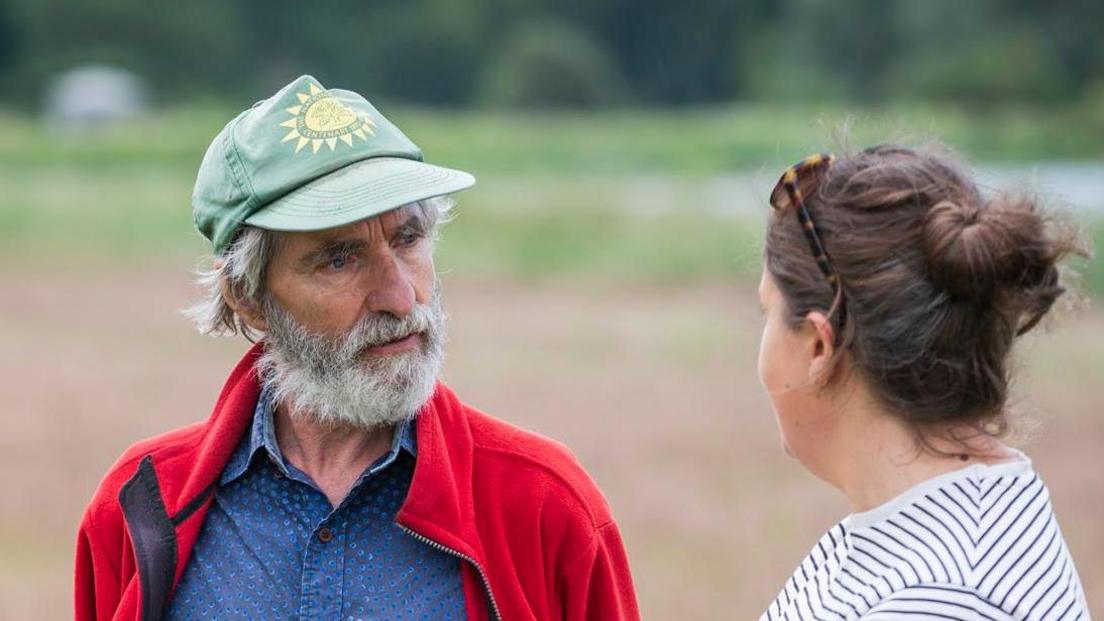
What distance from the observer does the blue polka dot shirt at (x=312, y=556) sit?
258 cm

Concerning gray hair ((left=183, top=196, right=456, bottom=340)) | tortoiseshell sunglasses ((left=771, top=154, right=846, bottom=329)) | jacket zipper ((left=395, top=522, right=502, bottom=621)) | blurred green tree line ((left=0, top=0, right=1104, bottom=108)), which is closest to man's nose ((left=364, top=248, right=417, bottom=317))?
gray hair ((left=183, top=196, right=456, bottom=340))

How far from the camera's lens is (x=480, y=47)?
62.0 m

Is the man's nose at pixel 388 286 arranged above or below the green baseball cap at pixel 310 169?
below

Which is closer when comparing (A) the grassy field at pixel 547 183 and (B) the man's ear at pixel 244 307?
(B) the man's ear at pixel 244 307

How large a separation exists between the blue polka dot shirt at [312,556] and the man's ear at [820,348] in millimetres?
793

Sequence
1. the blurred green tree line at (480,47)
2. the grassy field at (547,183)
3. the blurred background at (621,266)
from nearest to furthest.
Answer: the blurred background at (621,266) → the grassy field at (547,183) → the blurred green tree line at (480,47)

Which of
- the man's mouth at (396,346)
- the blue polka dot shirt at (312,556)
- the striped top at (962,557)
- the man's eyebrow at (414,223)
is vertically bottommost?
the blue polka dot shirt at (312,556)

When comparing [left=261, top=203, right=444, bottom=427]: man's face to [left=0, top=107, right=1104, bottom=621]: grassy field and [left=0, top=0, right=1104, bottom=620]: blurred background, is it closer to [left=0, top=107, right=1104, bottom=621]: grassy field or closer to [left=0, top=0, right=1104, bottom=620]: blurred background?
[left=0, top=0, right=1104, bottom=620]: blurred background

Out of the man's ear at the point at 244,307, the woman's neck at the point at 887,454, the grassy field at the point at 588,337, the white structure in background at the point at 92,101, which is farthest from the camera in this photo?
the white structure in background at the point at 92,101

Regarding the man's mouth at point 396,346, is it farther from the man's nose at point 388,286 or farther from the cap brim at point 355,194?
the cap brim at point 355,194

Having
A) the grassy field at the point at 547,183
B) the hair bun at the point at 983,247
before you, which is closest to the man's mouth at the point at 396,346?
the hair bun at the point at 983,247

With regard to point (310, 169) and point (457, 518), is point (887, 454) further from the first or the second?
point (310, 169)

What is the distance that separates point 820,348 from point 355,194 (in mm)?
872

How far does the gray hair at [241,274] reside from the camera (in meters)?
2.77
